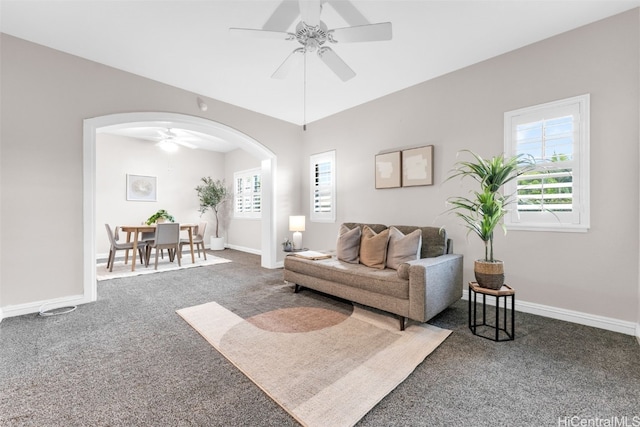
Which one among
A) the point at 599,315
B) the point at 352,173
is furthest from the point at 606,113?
the point at 352,173

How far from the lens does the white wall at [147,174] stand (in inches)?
251

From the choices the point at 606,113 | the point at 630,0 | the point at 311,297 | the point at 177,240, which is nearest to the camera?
the point at 630,0

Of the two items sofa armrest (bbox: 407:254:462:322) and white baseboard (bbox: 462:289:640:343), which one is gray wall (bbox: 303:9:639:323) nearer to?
white baseboard (bbox: 462:289:640:343)

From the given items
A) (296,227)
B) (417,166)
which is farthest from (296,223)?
(417,166)

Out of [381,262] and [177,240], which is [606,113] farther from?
[177,240]

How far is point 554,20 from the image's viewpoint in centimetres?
256

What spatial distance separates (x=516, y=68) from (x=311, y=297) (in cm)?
358

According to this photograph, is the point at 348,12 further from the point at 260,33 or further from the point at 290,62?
the point at 260,33

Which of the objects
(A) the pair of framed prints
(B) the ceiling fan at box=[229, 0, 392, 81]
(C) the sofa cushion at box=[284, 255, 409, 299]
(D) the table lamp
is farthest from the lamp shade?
(B) the ceiling fan at box=[229, 0, 392, 81]

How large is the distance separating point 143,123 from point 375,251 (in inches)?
141

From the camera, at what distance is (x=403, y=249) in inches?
118

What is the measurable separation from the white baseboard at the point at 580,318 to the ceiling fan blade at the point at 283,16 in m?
3.68

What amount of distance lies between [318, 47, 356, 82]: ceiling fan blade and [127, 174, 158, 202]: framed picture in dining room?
6264 mm

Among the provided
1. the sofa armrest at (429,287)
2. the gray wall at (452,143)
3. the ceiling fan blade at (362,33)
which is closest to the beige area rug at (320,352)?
the sofa armrest at (429,287)
